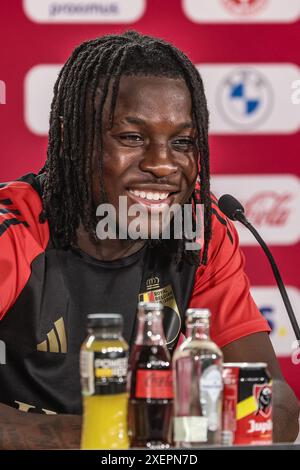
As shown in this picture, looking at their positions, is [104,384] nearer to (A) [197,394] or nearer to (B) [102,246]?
(A) [197,394]

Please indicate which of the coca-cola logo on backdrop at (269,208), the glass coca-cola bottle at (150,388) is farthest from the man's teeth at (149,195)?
the coca-cola logo on backdrop at (269,208)

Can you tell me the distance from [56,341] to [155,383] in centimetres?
58

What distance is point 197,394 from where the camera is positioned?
118cm

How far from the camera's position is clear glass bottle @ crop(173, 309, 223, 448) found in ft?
3.77

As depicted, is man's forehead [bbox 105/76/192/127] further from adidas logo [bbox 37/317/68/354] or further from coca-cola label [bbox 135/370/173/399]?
coca-cola label [bbox 135/370/173/399]

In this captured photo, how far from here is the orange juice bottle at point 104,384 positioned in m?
Result: 1.11

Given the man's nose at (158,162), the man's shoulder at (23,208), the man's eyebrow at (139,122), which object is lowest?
the man's shoulder at (23,208)

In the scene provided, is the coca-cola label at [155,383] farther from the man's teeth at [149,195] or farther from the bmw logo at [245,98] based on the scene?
the bmw logo at [245,98]

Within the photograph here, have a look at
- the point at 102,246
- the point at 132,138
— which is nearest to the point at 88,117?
the point at 132,138

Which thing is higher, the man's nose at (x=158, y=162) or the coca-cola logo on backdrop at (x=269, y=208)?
the man's nose at (x=158, y=162)

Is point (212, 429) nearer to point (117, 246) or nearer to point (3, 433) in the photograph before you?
point (3, 433)

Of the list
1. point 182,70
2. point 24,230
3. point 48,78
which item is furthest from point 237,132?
point 24,230

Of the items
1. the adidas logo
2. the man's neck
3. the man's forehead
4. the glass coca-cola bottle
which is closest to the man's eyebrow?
the man's forehead
